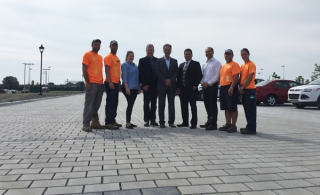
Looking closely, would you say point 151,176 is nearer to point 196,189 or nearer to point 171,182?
point 171,182

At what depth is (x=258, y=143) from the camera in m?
5.49

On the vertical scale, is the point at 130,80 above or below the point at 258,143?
above

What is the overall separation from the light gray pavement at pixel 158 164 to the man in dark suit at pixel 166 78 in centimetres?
153

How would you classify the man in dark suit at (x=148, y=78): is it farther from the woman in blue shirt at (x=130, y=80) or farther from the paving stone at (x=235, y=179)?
the paving stone at (x=235, y=179)

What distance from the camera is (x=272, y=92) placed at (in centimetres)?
1775

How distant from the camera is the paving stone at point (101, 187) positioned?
9.62 ft

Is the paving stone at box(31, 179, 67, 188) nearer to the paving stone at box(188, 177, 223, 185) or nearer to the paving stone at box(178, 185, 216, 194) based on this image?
the paving stone at box(178, 185, 216, 194)

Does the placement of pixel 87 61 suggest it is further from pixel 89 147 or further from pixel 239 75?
pixel 239 75

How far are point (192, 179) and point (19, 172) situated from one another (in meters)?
1.98

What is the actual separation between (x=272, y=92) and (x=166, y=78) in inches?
473

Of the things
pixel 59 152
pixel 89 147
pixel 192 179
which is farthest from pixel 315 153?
pixel 59 152

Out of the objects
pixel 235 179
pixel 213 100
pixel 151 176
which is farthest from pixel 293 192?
pixel 213 100

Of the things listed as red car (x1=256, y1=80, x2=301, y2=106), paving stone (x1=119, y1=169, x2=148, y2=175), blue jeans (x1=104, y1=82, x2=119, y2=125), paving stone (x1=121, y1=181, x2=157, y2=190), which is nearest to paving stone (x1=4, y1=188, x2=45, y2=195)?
paving stone (x1=121, y1=181, x2=157, y2=190)

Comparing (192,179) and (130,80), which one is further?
(130,80)
